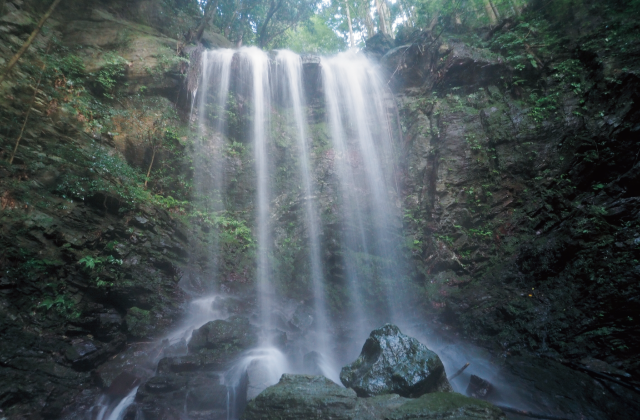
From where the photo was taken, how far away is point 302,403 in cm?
423

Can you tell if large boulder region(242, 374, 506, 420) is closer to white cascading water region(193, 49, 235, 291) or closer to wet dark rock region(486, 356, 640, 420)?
wet dark rock region(486, 356, 640, 420)

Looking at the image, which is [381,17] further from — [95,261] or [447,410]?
[447,410]

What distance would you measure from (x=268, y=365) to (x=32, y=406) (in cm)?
401

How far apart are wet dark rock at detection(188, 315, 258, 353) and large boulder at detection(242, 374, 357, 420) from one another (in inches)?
108

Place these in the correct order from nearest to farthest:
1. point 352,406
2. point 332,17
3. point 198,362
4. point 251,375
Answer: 1. point 352,406
2. point 251,375
3. point 198,362
4. point 332,17

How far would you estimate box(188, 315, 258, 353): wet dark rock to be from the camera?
22.3 ft

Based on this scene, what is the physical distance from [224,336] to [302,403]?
3499 millimetres

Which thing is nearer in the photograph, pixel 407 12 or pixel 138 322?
pixel 138 322

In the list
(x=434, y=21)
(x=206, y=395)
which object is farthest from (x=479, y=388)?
(x=434, y=21)

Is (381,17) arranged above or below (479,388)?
above

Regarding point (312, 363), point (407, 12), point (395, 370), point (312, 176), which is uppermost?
point (407, 12)

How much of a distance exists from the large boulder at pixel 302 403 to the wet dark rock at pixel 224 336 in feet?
9.00

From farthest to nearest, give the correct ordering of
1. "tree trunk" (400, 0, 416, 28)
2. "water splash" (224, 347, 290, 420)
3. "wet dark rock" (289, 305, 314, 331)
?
"tree trunk" (400, 0, 416, 28), "wet dark rock" (289, 305, 314, 331), "water splash" (224, 347, 290, 420)

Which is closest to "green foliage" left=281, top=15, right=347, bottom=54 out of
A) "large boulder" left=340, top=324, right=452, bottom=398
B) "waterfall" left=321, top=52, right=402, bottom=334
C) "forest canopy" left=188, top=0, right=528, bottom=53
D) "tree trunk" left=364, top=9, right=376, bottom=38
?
"forest canopy" left=188, top=0, right=528, bottom=53
